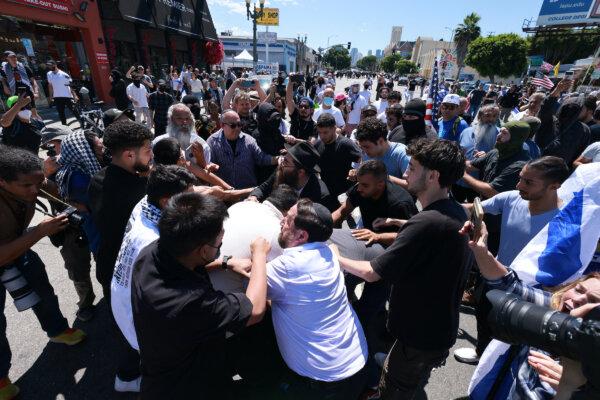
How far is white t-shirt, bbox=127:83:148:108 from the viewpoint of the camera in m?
10.5

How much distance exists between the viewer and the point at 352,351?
1.85 meters

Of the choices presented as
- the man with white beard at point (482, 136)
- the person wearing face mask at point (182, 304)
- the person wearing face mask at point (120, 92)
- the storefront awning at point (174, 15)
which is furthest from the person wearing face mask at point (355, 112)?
the storefront awning at point (174, 15)

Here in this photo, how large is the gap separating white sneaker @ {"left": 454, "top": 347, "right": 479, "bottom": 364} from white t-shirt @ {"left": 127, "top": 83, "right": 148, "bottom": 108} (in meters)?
11.4

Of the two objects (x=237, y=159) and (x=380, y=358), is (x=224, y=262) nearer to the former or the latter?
(x=380, y=358)

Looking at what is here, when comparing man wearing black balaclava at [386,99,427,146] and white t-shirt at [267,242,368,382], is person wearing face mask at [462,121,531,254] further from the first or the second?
white t-shirt at [267,242,368,382]

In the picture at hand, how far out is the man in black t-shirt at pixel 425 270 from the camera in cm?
175

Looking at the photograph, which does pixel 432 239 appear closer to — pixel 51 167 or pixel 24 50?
pixel 51 167

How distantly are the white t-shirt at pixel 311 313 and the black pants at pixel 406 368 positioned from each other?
0.35m

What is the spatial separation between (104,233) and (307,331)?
175cm

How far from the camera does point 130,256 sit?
6.20ft

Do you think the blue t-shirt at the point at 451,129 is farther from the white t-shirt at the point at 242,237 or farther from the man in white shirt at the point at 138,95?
the man in white shirt at the point at 138,95

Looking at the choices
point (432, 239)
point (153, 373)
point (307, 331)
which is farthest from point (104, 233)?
point (432, 239)

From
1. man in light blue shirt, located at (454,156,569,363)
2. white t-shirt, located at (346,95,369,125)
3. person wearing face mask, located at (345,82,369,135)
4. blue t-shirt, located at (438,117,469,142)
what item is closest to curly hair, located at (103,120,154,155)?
man in light blue shirt, located at (454,156,569,363)

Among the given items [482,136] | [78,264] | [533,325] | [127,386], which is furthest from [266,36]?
[533,325]
